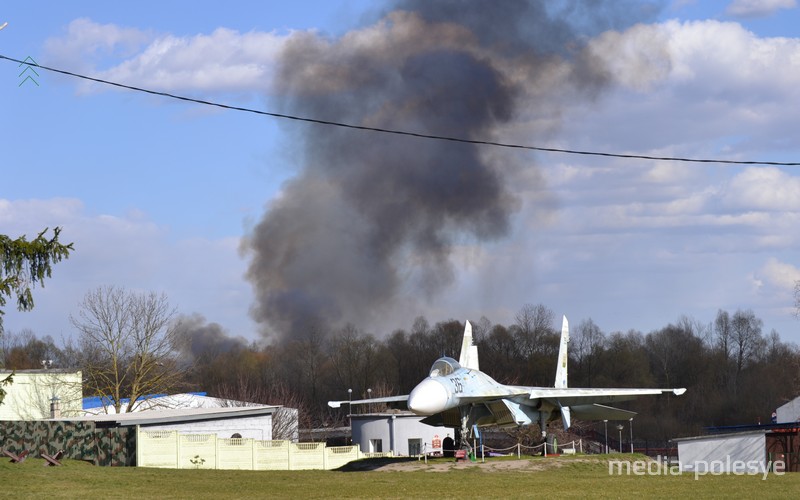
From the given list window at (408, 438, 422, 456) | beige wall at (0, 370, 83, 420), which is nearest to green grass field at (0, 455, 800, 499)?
window at (408, 438, 422, 456)

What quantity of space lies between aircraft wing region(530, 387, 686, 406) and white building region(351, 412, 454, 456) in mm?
20497

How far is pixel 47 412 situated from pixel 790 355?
3362 inches

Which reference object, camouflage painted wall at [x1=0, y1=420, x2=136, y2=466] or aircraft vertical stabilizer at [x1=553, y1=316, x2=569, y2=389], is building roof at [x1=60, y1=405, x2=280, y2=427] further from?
aircraft vertical stabilizer at [x1=553, y1=316, x2=569, y2=389]

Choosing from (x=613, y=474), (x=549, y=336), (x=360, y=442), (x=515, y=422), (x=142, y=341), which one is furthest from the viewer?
(x=549, y=336)

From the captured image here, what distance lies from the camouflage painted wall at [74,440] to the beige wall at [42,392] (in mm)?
21563

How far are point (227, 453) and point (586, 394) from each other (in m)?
18.5

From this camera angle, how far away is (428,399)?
125 ft

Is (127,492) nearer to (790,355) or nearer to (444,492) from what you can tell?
(444,492)

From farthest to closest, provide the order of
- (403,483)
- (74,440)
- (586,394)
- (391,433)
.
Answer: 1. (391,433)
2. (74,440)
3. (586,394)
4. (403,483)

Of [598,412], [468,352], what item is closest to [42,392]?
[468,352]

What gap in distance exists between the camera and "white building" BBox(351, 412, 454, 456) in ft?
213

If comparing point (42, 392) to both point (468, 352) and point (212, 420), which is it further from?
point (468, 352)

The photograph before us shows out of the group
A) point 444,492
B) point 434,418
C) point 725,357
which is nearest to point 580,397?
point 434,418

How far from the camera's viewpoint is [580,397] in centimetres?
4453
